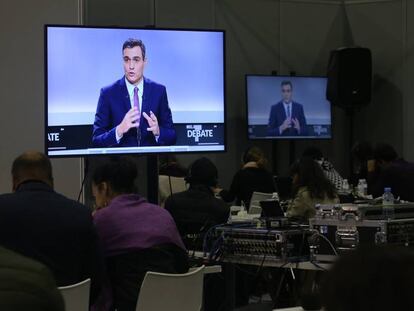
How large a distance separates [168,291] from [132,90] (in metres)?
1.49

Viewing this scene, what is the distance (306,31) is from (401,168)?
15.1 ft

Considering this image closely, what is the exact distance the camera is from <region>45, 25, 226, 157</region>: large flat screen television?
4.25 m

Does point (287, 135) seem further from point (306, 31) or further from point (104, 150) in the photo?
point (104, 150)

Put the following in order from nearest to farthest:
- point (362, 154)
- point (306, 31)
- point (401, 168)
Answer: point (401, 168)
point (362, 154)
point (306, 31)

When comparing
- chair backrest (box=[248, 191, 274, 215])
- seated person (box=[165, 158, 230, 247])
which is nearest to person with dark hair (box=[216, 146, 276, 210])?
chair backrest (box=[248, 191, 274, 215])

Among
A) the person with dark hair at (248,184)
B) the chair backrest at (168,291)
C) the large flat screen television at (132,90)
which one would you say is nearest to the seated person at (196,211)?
the large flat screen television at (132,90)

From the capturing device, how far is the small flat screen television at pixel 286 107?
Answer: 9664 mm

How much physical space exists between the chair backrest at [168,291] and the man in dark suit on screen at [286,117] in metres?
6.43

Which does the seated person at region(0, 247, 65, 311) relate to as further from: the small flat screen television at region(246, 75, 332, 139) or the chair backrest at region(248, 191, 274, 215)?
the small flat screen television at region(246, 75, 332, 139)

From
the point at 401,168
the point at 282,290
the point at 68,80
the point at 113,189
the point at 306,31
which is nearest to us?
the point at 113,189

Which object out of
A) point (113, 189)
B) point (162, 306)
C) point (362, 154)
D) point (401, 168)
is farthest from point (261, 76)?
point (162, 306)

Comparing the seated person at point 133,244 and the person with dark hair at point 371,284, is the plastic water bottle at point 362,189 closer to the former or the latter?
the seated person at point 133,244

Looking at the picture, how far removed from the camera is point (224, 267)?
448cm

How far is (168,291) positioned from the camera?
3.23 m
